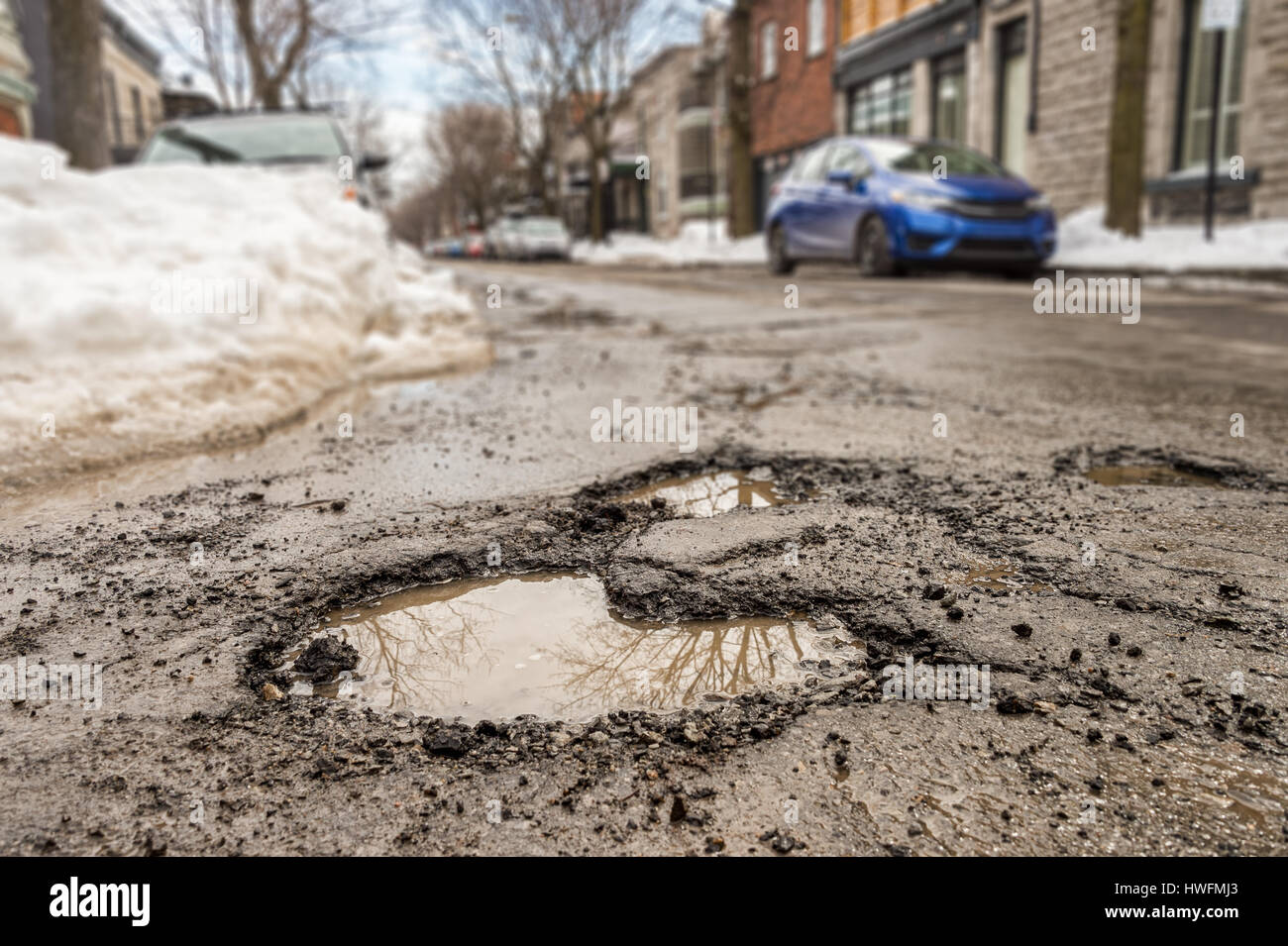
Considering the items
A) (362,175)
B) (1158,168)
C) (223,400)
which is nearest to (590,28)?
(1158,168)

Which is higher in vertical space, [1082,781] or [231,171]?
[231,171]

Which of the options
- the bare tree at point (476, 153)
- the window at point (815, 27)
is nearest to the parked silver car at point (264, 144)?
the window at point (815, 27)

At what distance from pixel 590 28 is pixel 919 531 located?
32.1m

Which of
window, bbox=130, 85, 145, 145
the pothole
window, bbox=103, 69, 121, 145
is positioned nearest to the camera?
the pothole

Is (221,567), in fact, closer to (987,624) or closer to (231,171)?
(987,624)

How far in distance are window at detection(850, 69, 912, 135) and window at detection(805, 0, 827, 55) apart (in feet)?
6.60

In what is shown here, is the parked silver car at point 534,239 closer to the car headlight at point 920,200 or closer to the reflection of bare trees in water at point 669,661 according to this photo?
the car headlight at point 920,200

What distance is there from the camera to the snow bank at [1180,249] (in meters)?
10.5

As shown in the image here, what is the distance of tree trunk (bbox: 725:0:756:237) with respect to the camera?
2094 centimetres

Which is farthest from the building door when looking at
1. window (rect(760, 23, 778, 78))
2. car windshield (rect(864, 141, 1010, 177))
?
window (rect(760, 23, 778, 78))

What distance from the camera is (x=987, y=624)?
6.14ft

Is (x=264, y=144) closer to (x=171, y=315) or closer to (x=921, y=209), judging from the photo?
(x=171, y=315)

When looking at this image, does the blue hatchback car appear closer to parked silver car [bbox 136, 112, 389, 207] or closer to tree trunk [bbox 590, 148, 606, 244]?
parked silver car [bbox 136, 112, 389, 207]

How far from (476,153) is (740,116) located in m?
38.9
